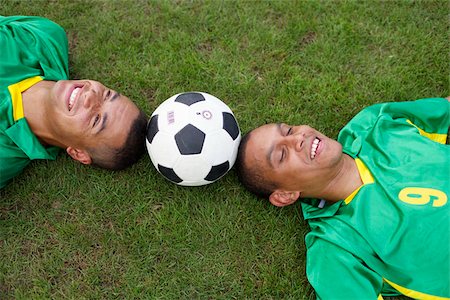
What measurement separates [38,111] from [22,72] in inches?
15.3

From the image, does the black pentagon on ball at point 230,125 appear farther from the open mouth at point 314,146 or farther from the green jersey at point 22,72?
the green jersey at point 22,72

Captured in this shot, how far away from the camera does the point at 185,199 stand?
3637 mm

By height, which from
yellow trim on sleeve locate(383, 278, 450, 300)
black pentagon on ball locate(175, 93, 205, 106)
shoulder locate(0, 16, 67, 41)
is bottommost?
yellow trim on sleeve locate(383, 278, 450, 300)

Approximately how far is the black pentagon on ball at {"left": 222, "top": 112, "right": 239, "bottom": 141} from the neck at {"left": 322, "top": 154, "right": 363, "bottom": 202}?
793mm

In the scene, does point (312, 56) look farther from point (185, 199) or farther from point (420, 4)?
point (185, 199)

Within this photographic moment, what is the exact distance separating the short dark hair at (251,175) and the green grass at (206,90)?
255 mm

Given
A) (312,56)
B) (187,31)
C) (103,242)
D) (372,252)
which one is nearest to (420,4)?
(312,56)

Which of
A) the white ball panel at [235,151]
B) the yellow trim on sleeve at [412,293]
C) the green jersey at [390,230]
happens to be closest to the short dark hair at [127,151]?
the white ball panel at [235,151]

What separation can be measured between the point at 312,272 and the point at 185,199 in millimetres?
1143

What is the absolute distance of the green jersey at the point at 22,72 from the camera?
349 cm

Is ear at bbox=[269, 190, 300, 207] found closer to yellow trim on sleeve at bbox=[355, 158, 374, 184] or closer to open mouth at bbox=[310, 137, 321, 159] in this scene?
open mouth at bbox=[310, 137, 321, 159]

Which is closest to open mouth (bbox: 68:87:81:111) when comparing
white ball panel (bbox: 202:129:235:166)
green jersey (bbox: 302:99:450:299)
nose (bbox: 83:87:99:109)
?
nose (bbox: 83:87:99:109)

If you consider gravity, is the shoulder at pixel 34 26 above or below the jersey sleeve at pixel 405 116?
below

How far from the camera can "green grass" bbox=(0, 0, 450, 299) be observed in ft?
11.3
